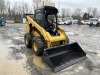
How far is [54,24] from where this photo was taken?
7.63 metres

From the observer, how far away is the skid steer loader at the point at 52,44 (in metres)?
5.64

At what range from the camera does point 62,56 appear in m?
6.16

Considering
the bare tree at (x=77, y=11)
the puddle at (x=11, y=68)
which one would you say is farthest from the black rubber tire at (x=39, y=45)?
the bare tree at (x=77, y=11)

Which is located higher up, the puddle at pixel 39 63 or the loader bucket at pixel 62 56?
the loader bucket at pixel 62 56

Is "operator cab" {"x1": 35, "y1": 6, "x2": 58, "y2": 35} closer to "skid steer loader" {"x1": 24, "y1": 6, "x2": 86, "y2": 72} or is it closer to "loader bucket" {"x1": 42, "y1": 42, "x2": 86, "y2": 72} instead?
"skid steer loader" {"x1": 24, "y1": 6, "x2": 86, "y2": 72}

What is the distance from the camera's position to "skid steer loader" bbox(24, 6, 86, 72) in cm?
564

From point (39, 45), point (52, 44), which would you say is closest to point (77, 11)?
point (52, 44)

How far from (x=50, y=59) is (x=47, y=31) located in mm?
1996

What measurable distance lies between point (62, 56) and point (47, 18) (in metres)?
2.10

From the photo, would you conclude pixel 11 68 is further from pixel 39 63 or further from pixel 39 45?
pixel 39 45

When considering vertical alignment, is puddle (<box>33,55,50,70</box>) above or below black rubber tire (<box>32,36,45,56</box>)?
below

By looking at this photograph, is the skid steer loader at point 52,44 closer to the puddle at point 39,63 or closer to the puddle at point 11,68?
the puddle at point 39,63

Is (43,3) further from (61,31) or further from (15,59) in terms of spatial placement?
(15,59)

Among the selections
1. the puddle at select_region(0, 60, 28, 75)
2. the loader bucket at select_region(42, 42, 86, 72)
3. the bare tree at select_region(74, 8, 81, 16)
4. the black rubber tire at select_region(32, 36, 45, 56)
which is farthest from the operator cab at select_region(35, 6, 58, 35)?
the bare tree at select_region(74, 8, 81, 16)
